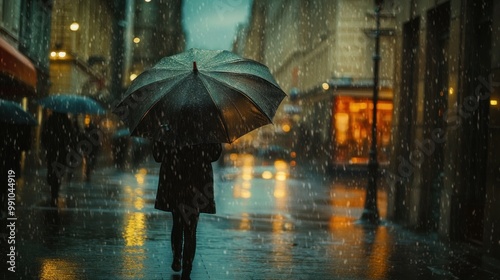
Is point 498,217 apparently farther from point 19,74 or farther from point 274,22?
point 274,22

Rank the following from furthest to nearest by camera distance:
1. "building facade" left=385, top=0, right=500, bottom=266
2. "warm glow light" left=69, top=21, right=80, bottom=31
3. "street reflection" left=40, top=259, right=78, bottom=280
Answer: "warm glow light" left=69, top=21, right=80, bottom=31 < "building facade" left=385, top=0, right=500, bottom=266 < "street reflection" left=40, top=259, right=78, bottom=280

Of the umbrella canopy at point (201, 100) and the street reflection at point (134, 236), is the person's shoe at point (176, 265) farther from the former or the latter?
the umbrella canopy at point (201, 100)

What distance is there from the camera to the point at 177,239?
843 cm

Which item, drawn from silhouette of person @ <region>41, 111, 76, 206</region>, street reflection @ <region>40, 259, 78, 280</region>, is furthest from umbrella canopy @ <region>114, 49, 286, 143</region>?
silhouette of person @ <region>41, 111, 76, 206</region>

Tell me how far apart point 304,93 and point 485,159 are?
44.2m

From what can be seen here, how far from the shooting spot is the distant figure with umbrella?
752cm

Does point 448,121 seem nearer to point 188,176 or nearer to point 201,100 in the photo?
point 188,176

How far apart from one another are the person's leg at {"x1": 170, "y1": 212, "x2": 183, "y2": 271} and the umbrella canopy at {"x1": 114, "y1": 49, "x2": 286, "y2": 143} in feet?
3.49

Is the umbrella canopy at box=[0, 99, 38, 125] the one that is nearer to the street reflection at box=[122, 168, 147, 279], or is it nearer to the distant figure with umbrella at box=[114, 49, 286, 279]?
the street reflection at box=[122, 168, 147, 279]

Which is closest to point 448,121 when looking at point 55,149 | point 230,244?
point 230,244

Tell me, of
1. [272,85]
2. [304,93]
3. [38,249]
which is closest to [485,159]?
[272,85]

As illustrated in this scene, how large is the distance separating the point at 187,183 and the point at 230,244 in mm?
3711

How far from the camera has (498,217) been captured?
35.1 ft

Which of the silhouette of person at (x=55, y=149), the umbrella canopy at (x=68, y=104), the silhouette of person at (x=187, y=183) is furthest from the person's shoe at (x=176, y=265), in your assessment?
the umbrella canopy at (x=68, y=104)
